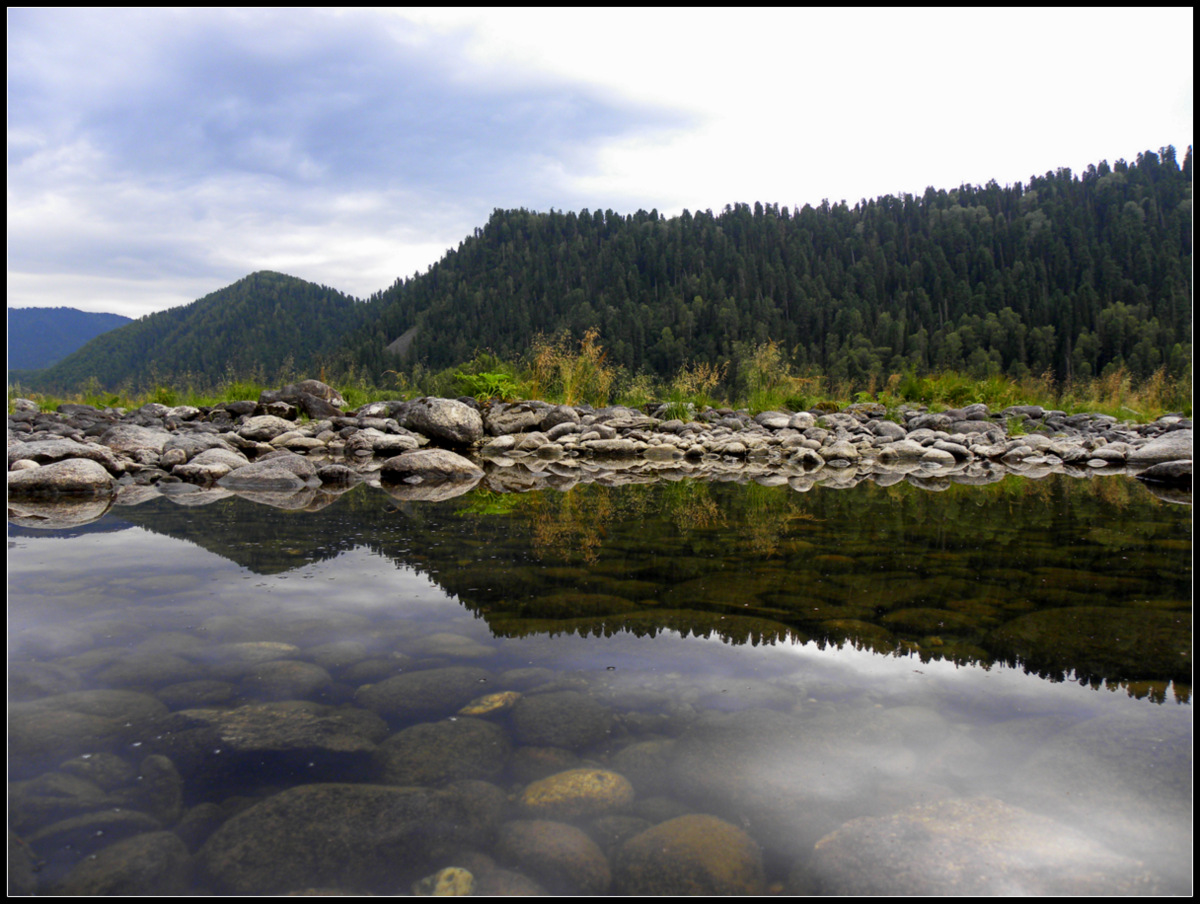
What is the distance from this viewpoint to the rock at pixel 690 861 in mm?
1007

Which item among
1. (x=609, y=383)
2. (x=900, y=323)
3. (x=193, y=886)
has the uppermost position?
(x=900, y=323)

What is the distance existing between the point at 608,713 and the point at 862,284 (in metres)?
82.7

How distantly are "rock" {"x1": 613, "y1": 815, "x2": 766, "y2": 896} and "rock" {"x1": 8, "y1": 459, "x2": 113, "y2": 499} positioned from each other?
5662 millimetres

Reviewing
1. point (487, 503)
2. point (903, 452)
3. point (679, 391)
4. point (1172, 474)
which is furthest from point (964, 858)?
point (679, 391)

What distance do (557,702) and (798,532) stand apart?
8.11ft

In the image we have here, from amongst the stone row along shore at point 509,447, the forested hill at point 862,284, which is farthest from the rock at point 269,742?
the forested hill at point 862,284

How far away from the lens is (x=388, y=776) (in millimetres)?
1281

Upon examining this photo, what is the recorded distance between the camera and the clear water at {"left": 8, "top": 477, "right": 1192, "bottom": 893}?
41.8 inches

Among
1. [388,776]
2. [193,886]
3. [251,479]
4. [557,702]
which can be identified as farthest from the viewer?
[251,479]

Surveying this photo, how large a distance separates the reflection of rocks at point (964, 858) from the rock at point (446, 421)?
8433 millimetres

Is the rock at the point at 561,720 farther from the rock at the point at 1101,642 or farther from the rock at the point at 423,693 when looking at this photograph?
the rock at the point at 1101,642

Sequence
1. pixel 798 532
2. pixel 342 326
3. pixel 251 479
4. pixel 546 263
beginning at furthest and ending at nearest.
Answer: pixel 342 326 < pixel 546 263 < pixel 251 479 < pixel 798 532

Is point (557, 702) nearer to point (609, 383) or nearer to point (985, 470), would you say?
point (985, 470)

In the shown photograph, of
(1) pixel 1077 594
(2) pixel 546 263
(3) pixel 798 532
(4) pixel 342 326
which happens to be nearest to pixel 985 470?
(3) pixel 798 532
